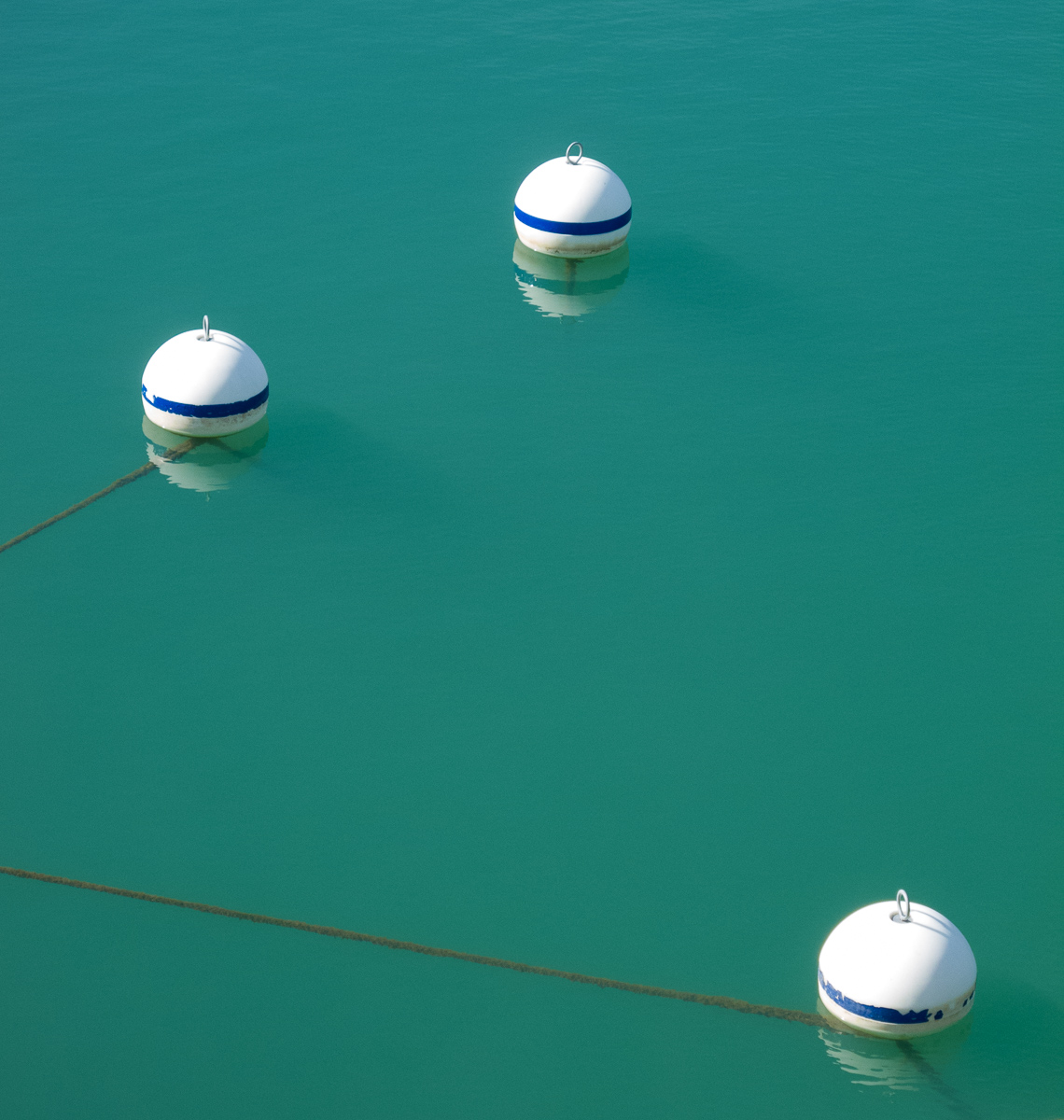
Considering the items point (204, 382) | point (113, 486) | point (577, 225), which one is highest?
point (577, 225)

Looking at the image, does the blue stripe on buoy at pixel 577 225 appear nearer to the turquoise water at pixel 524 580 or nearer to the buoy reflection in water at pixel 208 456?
the turquoise water at pixel 524 580

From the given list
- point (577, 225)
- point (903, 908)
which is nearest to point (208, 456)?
point (577, 225)

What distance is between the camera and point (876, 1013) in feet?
34.3

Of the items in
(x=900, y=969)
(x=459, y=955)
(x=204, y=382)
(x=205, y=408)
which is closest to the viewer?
(x=900, y=969)

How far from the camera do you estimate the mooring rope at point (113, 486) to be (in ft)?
49.6

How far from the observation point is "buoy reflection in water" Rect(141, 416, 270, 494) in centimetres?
1606

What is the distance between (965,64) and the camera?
78.5ft

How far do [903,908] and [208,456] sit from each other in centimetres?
928

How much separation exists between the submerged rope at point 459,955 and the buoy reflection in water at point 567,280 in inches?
372

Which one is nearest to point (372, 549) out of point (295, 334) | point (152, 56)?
point (295, 334)

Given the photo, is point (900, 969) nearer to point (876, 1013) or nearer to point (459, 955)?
point (876, 1013)

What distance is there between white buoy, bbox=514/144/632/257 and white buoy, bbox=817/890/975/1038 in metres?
10.7

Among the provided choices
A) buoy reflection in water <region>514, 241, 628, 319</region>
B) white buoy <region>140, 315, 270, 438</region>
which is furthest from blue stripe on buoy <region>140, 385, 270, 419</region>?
buoy reflection in water <region>514, 241, 628, 319</region>

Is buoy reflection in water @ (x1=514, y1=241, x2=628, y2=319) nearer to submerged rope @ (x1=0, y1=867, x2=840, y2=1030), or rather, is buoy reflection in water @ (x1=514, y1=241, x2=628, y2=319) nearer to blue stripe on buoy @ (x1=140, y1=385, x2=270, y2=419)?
blue stripe on buoy @ (x1=140, y1=385, x2=270, y2=419)
